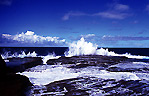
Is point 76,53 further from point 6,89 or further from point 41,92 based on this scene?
point 6,89

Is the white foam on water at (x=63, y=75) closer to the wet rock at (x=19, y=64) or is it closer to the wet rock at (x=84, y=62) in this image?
the wet rock at (x=19, y=64)

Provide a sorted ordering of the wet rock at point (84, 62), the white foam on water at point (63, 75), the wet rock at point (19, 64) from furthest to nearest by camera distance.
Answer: the wet rock at point (84, 62)
the wet rock at point (19, 64)
the white foam on water at point (63, 75)

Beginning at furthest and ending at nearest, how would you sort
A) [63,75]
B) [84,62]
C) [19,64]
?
[84,62], [19,64], [63,75]

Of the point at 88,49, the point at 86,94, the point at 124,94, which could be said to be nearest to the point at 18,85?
the point at 86,94

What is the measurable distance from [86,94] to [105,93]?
2.95 feet

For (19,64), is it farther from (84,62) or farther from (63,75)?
(84,62)

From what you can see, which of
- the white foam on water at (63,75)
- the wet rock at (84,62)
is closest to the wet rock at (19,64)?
the white foam on water at (63,75)

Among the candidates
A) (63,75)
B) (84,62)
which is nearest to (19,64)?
(63,75)

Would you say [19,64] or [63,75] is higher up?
[19,64]

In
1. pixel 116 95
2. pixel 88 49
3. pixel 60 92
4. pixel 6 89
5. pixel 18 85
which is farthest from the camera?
pixel 88 49

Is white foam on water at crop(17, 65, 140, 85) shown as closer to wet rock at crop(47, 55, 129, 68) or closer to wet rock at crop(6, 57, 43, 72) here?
wet rock at crop(6, 57, 43, 72)

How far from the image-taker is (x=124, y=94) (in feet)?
21.5

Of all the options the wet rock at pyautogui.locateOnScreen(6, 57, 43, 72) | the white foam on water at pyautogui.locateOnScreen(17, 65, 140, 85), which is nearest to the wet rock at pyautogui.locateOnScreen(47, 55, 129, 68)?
the wet rock at pyautogui.locateOnScreen(6, 57, 43, 72)

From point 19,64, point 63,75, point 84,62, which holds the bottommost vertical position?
point 63,75
